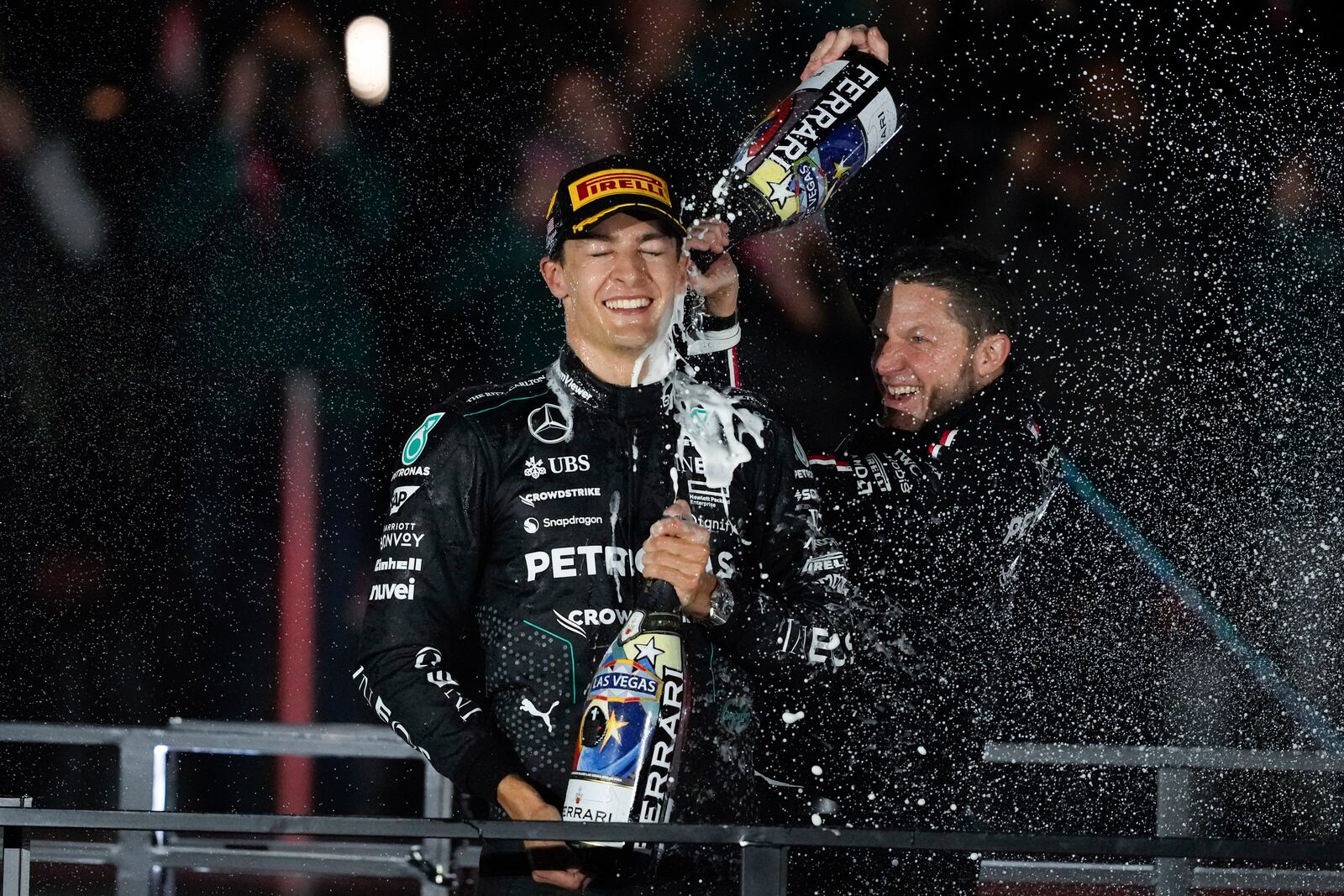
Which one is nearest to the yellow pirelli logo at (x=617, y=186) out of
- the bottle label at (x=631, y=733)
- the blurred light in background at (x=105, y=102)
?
the bottle label at (x=631, y=733)

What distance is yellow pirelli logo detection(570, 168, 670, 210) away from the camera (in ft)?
5.41

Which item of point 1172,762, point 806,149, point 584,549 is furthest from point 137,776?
point 1172,762

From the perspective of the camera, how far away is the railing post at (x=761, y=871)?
46.6 inches

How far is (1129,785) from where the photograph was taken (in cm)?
241

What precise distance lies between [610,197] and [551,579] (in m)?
0.50

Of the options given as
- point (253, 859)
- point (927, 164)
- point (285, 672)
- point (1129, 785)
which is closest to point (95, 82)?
point (285, 672)

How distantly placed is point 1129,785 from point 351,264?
1.72 m

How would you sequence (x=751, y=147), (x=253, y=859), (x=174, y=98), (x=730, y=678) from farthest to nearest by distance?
(x=253, y=859)
(x=174, y=98)
(x=751, y=147)
(x=730, y=678)

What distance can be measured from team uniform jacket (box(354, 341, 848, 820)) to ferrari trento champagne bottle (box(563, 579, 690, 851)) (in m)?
0.04

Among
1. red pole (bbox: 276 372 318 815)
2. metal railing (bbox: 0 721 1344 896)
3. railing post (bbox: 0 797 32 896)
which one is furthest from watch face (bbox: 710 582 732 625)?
red pole (bbox: 276 372 318 815)

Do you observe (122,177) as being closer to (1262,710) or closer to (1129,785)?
(1129,785)

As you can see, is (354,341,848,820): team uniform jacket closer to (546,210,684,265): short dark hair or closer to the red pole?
(546,210,684,265): short dark hair

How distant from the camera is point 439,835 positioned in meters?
1.17

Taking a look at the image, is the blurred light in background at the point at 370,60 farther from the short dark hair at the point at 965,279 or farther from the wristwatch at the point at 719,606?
the wristwatch at the point at 719,606
